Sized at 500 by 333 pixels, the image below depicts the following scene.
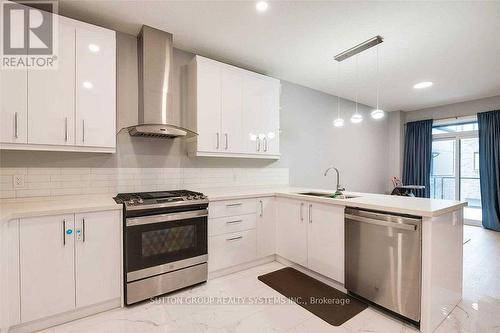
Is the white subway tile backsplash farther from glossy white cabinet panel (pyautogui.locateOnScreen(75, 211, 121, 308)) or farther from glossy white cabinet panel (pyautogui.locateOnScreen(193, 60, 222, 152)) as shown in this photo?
glossy white cabinet panel (pyautogui.locateOnScreen(75, 211, 121, 308))

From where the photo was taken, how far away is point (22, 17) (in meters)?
1.89

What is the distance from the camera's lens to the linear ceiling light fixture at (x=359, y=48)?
8.50 ft

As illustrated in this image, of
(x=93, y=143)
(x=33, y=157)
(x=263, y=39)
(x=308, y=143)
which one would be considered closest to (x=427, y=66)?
(x=308, y=143)

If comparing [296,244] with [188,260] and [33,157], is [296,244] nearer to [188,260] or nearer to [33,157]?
[188,260]

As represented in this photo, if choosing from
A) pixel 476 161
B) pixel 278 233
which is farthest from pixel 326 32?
pixel 476 161

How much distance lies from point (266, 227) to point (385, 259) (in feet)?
4.44

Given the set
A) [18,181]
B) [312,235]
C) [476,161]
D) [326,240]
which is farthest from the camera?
[476,161]

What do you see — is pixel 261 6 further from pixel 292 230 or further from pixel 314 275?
pixel 314 275

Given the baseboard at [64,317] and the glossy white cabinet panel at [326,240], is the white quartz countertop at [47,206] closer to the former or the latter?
the baseboard at [64,317]

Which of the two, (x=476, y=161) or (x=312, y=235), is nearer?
(x=312, y=235)

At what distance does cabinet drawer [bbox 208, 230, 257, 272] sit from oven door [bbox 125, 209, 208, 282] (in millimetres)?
121

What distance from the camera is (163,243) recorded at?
2.24 m

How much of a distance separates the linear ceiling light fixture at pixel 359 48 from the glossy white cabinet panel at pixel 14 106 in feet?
10.3

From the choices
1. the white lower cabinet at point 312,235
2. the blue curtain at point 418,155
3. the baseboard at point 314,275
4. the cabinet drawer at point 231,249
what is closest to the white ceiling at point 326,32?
the white lower cabinet at point 312,235
